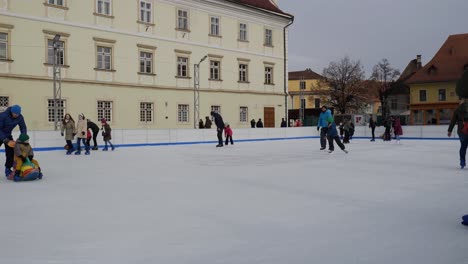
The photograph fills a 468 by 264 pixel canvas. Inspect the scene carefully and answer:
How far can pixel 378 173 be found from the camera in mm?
9555

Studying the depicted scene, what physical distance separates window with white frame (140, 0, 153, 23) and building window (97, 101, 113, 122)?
6323 millimetres

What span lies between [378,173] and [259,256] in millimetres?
6621

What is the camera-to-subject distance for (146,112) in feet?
97.0

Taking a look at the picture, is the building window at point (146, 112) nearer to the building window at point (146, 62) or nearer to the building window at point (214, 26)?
the building window at point (146, 62)

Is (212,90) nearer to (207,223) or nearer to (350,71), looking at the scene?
(207,223)

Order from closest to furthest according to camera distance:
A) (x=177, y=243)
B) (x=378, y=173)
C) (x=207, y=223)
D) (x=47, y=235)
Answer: (x=177, y=243) < (x=47, y=235) < (x=207, y=223) < (x=378, y=173)

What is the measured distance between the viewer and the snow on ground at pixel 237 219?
3695 mm

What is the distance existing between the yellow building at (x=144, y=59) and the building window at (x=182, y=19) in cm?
7

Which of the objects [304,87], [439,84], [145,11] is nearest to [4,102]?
[145,11]

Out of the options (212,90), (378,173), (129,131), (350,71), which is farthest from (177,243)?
(350,71)

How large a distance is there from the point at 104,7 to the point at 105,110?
650cm

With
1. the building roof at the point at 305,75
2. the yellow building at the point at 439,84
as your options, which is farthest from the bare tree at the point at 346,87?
the building roof at the point at 305,75

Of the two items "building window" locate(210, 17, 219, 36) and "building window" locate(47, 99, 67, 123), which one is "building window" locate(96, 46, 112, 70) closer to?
"building window" locate(47, 99, 67, 123)

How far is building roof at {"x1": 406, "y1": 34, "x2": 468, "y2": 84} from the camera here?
51812 millimetres
